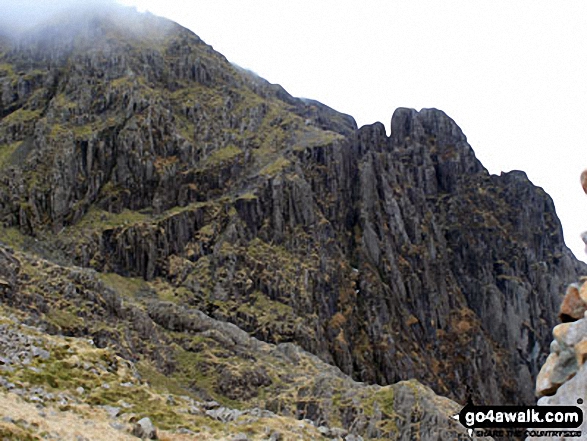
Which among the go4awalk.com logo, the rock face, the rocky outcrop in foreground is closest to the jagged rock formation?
the rock face

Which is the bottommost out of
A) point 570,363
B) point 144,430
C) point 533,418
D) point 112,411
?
point 144,430

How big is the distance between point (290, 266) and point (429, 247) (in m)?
61.1

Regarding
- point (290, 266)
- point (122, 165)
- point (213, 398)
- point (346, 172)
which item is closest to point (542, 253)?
point (346, 172)

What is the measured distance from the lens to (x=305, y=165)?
131500 mm

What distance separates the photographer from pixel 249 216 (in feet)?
381

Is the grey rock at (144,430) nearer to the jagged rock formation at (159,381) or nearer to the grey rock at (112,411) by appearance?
the jagged rock formation at (159,381)

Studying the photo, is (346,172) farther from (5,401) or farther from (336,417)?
(5,401)

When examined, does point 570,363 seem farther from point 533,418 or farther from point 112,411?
point 112,411

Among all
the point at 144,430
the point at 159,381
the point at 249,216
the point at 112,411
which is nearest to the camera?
the point at 144,430

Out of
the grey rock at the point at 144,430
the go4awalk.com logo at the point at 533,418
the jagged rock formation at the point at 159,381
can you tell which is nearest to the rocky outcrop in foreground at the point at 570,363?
the go4awalk.com logo at the point at 533,418

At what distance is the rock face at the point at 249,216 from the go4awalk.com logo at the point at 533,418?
208ft

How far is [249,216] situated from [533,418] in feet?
342

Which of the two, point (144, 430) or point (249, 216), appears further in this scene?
point (249, 216)

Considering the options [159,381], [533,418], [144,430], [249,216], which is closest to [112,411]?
[144,430]
